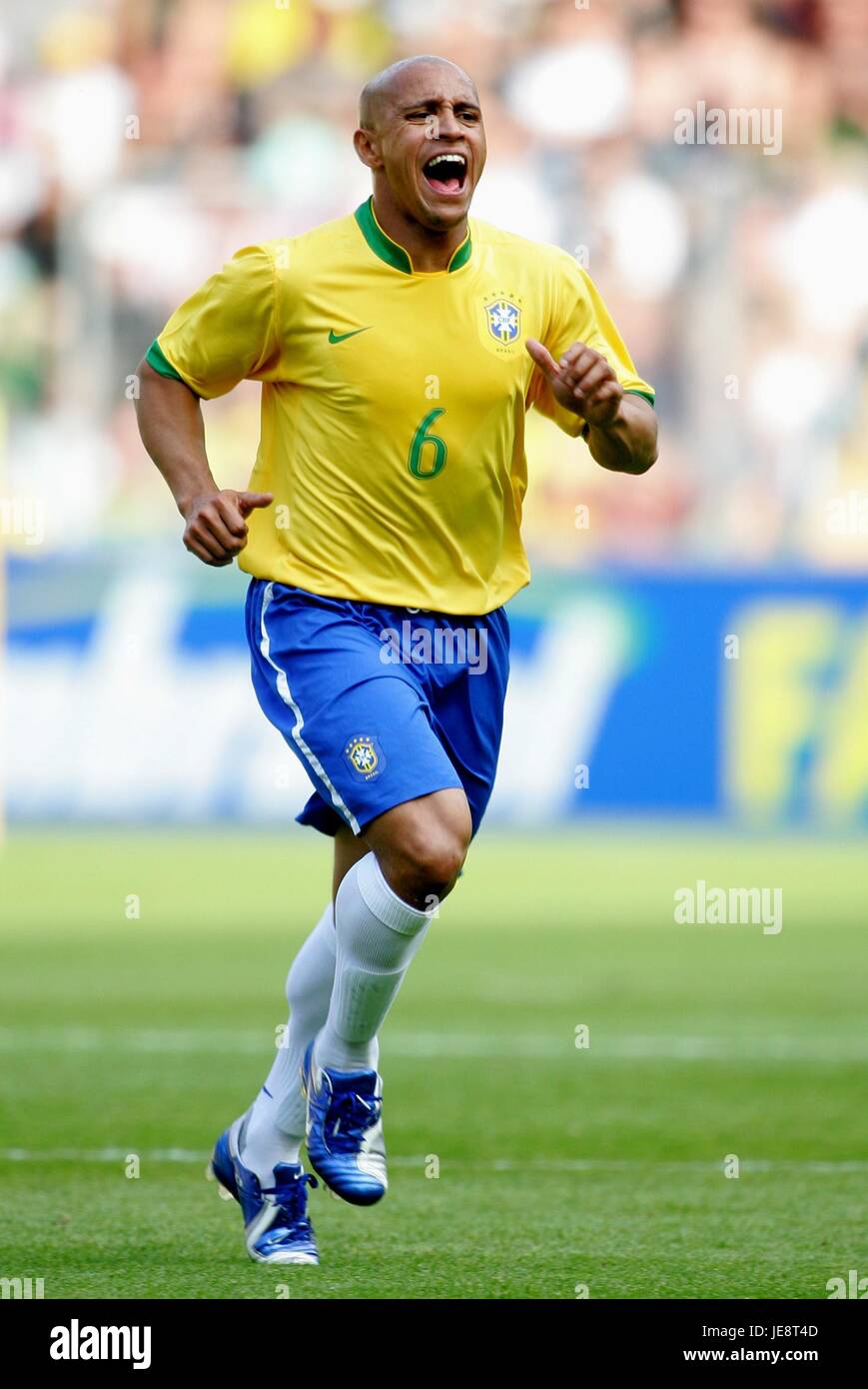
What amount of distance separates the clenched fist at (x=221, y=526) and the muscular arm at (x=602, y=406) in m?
0.65

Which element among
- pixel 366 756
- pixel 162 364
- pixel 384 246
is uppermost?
pixel 384 246

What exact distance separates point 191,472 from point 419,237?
2.32 feet

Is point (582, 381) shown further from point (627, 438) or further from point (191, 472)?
point (191, 472)

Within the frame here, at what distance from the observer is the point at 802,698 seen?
576 inches

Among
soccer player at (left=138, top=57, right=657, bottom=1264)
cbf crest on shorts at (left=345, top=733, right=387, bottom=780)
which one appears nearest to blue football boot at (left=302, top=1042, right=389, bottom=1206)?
soccer player at (left=138, top=57, right=657, bottom=1264)

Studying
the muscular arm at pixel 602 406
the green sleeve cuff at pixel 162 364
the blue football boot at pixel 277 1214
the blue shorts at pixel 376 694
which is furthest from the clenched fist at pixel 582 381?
the blue football boot at pixel 277 1214

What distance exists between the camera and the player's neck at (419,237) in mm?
4785

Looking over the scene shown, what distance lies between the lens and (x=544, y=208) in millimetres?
17578

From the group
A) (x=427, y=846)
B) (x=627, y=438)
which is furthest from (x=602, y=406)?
(x=427, y=846)

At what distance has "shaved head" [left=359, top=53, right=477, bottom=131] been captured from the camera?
473 cm

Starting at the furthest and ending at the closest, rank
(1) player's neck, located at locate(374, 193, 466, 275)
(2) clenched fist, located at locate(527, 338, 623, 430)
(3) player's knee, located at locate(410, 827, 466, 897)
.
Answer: (1) player's neck, located at locate(374, 193, 466, 275), (2) clenched fist, located at locate(527, 338, 623, 430), (3) player's knee, located at locate(410, 827, 466, 897)

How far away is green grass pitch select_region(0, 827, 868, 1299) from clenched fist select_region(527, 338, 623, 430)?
68.5 inches

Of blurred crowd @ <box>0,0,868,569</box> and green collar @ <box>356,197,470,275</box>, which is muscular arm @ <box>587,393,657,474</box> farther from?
blurred crowd @ <box>0,0,868,569</box>

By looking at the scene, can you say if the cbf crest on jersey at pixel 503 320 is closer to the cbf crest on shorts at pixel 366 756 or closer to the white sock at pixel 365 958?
the cbf crest on shorts at pixel 366 756
